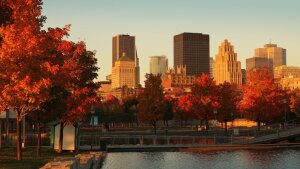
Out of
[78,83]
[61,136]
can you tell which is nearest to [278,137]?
[78,83]

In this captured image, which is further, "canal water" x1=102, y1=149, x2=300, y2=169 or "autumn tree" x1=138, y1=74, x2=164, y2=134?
"autumn tree" x1=138, y1=74, x2=164, y2=134

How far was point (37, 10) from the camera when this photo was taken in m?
32.8

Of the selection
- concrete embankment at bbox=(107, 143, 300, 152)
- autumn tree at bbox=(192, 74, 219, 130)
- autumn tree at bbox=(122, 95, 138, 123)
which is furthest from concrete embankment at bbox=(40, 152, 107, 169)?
autumn tree at bbox=(122, 95, 138, 123)

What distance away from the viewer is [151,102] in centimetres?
9531

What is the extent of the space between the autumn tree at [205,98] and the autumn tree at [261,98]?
6.21m

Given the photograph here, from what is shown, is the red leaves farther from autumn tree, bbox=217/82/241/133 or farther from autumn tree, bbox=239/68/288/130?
autumn tree, bbox=217/82/241/133

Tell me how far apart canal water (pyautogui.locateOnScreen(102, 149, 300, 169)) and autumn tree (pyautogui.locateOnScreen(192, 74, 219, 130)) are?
42.2 m

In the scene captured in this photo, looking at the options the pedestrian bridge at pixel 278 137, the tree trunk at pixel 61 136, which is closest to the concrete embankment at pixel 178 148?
the pedestrian bridge at pixel 278 137

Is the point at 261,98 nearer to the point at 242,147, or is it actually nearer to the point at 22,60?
the point at 242,147

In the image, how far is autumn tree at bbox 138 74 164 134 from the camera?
311 feet

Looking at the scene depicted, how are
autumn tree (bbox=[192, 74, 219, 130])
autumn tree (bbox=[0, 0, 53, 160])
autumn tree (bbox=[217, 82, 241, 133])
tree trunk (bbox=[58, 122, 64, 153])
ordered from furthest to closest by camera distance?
1. autumn tree (bbox=[217, 82, 241, 133])
2. autumn tree (bbox=[192, 74, 219, 130])
3. tree trunk (bbox=[58, 122, 64, 153])
4. autumn tree (bbox=[0, 0, 53, 160])

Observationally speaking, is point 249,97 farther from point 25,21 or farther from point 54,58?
point 25,21

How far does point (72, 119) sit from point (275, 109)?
5312 centimetres

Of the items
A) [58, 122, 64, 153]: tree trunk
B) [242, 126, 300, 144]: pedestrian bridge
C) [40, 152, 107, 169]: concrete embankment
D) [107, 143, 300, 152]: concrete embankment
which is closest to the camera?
[40, 152, 107, 169]: concrete embankment
